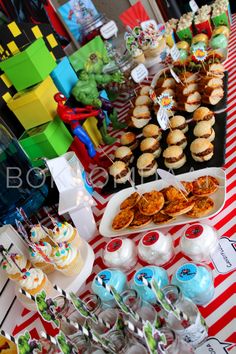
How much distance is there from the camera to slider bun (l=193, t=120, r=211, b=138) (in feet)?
7.38

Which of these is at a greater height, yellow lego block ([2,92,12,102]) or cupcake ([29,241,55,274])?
yellow lego block ([2,92,12,102])

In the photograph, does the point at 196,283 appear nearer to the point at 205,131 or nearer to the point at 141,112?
the point at 205,131

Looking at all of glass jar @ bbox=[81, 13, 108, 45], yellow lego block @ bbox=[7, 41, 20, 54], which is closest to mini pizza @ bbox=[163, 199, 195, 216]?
yellow lego block @ bbox=[7, 41, 20, 54]

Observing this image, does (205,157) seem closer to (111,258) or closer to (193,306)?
(111,258)

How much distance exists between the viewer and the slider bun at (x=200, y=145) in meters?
2.12

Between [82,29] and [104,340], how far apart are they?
3.63 m

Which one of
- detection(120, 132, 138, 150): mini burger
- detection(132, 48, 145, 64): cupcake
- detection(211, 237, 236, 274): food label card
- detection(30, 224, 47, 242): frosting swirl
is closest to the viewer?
detection(211, 237, 236, 274): food label card

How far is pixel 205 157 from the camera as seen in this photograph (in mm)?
2131

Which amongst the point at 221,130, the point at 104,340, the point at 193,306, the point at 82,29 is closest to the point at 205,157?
the point at 221,130

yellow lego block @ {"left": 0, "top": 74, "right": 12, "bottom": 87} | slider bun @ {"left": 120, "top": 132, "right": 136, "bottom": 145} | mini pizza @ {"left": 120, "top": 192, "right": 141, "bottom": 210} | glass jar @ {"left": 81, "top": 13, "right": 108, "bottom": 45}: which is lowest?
mini pizza @ {"left": 120, "top": 192, "right": 141, "bottom": 210}

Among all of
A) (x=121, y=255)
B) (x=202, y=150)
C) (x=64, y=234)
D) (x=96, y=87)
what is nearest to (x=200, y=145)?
(x=202, y=150)

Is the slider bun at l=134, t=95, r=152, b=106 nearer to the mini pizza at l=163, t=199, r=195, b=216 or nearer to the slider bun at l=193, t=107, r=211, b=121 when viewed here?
the slider bun at l=193, t=107, r=211, b=121

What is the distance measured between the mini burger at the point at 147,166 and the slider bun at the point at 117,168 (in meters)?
0.11

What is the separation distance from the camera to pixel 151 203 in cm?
193
